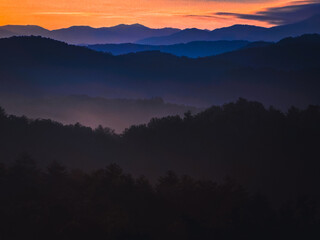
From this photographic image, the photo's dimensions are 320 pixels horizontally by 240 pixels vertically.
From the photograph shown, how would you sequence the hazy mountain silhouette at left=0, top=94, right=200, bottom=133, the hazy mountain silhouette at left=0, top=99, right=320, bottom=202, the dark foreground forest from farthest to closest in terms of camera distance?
the hazy mountain silhouette at left=0, top=94, right=200, bottom=133, the hazy mountain silhouette at left=0, top=99, right=320, bottom=202, the dark foreground forest

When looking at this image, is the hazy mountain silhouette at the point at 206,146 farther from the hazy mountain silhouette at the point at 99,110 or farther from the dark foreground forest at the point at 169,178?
the hazy mountain silhouette at the point at 99,110

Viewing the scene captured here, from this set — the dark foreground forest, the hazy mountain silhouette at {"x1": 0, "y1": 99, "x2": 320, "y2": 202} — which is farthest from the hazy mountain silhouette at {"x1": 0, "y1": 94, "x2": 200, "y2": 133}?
the dark foreground forest

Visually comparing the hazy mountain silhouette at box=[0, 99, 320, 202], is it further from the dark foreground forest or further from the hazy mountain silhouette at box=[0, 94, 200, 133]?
the hazy mountain silhouette at box=[0, 94, 200, 133]

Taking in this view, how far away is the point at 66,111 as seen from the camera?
17425cm

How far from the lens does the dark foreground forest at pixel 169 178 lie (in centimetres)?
2020

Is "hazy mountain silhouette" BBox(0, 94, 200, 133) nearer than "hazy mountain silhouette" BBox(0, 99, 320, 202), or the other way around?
"hazy mountain silhouette" BBox(0, 99, 320, 202)

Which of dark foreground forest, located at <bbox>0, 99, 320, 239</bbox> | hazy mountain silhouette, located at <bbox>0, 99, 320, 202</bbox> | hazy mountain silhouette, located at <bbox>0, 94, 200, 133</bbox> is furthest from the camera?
hazy mountain silhouette, located at <bbox>0, 94, 200, 133</bbox>

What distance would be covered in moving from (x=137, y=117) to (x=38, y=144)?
115 meters

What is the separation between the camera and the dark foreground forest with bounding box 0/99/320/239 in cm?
2020

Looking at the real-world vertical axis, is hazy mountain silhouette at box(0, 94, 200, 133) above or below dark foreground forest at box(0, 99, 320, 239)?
below

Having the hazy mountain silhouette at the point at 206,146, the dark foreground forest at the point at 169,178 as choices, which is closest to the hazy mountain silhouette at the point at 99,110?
the hazy mountain silhouette at the point at 206,146

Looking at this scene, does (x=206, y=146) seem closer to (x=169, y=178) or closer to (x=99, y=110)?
(x=169, y=178)

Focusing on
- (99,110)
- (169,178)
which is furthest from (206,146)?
(99,110)

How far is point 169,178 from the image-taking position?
24.6 meters
